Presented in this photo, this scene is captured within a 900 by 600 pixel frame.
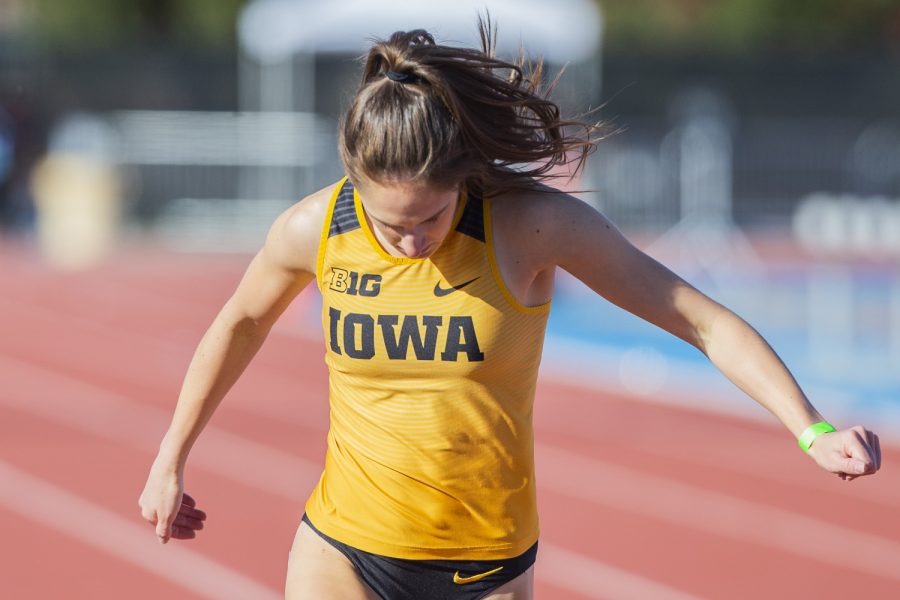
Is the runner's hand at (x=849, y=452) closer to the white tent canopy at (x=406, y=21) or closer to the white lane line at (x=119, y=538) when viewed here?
the white lane line at (x=119, y=538)

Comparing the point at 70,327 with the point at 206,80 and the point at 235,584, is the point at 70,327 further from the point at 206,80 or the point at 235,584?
the point at 206,80

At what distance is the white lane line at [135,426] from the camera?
8195mm

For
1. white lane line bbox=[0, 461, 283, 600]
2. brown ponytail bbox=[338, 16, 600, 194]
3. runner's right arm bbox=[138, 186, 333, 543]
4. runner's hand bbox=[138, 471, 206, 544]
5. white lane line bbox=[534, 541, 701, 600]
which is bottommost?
white lane line bbox=[0, 461, 283, 600]

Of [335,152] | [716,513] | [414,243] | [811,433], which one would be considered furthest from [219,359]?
[335,152]

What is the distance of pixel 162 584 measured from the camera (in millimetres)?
6289

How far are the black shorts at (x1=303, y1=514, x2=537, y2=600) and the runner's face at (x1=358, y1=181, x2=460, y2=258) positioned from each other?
0.65 metres

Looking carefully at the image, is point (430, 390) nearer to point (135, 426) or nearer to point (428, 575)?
point (428, 575)

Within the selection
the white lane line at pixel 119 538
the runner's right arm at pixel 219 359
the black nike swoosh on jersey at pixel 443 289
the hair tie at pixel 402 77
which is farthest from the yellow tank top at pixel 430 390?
the white lane line at pixel 119 538

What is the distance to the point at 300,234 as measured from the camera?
295cm

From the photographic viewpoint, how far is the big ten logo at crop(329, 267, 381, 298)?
2.86 metres

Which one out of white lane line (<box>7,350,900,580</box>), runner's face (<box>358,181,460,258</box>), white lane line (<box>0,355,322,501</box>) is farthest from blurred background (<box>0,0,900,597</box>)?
runner's face (<box>358,181,460,258</box>)

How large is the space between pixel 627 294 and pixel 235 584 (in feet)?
12.4

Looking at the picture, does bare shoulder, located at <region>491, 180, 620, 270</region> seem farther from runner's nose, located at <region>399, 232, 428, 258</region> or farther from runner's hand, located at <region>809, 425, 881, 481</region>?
runner's hand, located at <region>809, 425, 881, 481</region>

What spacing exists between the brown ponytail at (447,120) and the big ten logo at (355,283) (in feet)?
0.76
